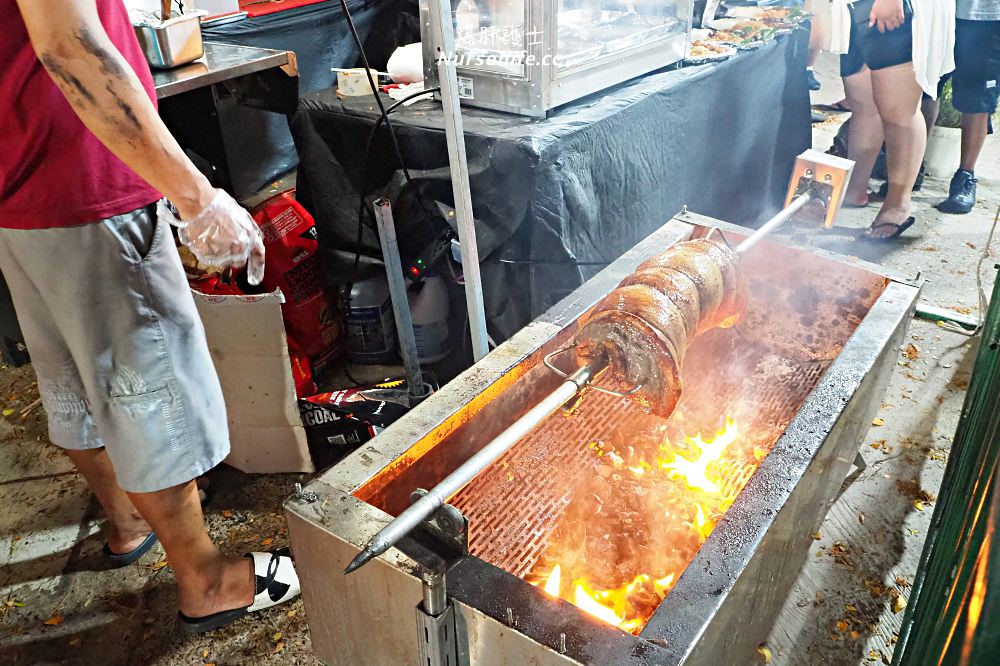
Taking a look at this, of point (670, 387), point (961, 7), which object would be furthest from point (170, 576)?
point (961, 7)


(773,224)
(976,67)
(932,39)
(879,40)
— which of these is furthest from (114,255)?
(976,67)

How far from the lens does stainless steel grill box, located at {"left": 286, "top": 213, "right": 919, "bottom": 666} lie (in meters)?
1.39

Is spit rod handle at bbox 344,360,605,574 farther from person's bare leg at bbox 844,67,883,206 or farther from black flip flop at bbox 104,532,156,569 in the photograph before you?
person's bare leg at bbox 844,67,883,206

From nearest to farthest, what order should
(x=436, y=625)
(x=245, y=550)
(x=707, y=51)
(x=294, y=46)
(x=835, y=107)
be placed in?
1. (x=436, y=625)
2. (x=245, y=550)
3. (x=707, y=51)
4. (x=294, y=46)
5. (x=835, y=107)

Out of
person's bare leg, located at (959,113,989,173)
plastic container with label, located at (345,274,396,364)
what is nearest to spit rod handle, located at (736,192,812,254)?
plastic container with label, located at (345,274,396,364)

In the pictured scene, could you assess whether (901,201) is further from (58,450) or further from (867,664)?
(58,450)

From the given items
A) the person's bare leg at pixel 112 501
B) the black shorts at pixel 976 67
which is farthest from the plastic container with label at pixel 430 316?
the black shorts at pixel 976 67

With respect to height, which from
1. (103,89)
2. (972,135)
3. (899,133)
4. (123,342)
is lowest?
(972,135)

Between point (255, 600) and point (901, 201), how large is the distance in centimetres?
532

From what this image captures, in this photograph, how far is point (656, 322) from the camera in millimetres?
1943

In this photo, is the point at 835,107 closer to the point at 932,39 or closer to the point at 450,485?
the point at 932,39

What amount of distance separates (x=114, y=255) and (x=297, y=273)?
5.42 ft

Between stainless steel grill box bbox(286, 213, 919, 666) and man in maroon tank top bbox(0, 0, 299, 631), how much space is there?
750 mm

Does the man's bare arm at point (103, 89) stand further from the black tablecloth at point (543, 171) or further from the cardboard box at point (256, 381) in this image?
the black tablecloth at point (543, 171)
